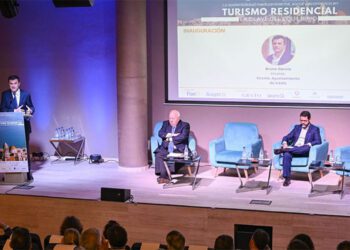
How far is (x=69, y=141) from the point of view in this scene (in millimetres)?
10320

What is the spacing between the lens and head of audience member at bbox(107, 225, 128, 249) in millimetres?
4449

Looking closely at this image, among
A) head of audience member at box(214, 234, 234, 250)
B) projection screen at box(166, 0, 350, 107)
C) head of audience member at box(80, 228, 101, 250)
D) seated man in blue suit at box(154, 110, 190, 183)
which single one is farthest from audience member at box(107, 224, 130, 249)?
projection screen at box(166, 0, 350, 107)

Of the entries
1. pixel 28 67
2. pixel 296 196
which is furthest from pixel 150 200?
pixel 28 67

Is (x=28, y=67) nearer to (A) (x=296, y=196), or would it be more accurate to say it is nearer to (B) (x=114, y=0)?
(B) (x=114, y=0)

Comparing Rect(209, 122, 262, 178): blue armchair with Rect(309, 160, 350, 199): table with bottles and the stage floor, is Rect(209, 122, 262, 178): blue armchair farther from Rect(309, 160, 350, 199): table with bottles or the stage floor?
Rect(309, 160, 350, 199): table with bottles

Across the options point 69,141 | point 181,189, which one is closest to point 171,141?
point 181,189

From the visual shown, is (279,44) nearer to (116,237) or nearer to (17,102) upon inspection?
(17,102)

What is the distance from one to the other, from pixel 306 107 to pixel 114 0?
11.0 ft

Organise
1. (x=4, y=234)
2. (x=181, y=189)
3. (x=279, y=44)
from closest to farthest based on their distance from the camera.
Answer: (x=4, y=234) < (x=181, y=189) < (x=279, y=44)

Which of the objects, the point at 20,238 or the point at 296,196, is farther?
the point at 296,196

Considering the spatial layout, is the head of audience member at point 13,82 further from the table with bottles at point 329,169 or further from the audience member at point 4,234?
the table with bottles at point 329,169

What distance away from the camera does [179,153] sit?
29.2ft

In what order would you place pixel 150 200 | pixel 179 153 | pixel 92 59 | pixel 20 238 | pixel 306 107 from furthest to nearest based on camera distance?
pixel 92 59, pixel 306 107, pixel 179 153, pixel 150 200, pixel 20 238

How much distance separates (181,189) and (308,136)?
1.85 meters
